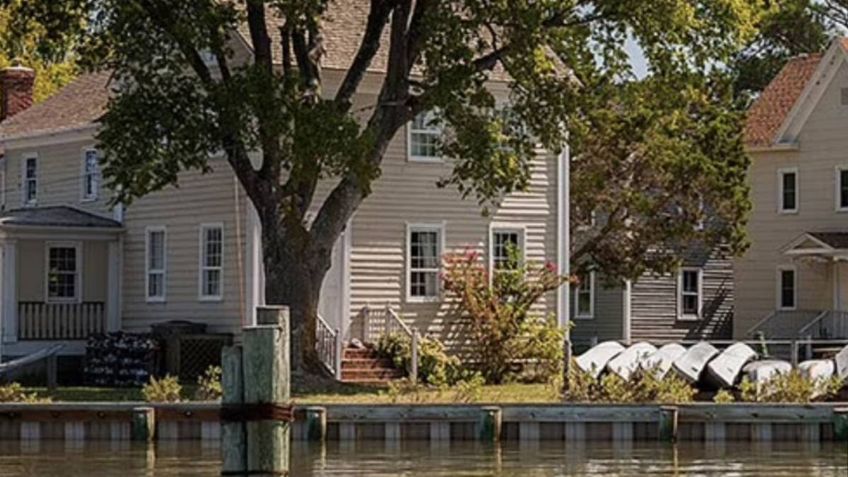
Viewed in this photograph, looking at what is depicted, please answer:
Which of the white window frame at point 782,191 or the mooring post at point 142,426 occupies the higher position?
the white window frame at point 782,191

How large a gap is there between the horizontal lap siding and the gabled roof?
2.62 feet

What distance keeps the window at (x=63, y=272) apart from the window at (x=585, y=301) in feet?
59.0

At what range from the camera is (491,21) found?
37.5m

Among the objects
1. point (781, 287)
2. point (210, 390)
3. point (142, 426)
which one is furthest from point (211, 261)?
point (781, 287)

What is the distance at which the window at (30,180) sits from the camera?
171 ft

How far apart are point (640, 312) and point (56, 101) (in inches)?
758

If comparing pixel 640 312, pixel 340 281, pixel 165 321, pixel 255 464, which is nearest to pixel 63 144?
pixel 165 321

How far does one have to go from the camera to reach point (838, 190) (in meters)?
53.8

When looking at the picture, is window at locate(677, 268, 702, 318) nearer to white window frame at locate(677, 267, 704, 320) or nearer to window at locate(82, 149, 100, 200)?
Result: white window frame at locate(677, 267, 704, 320)

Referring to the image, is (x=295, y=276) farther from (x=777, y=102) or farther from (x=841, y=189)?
(x=777, y=102)

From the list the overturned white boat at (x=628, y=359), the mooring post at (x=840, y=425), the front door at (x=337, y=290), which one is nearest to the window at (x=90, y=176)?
the front door at (x=337, y=290)

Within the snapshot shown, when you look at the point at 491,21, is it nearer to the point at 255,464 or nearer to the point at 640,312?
the point at 255,464

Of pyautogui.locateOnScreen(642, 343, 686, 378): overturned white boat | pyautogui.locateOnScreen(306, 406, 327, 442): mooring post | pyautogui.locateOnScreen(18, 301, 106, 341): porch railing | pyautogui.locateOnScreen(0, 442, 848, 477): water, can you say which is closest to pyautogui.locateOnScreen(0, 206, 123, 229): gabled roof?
pyautogui.locateOnScreen(18, 301, 106, 341): porch railing

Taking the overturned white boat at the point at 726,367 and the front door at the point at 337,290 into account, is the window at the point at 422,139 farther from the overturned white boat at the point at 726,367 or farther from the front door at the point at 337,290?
the overturned white boat at the point at 726,367
